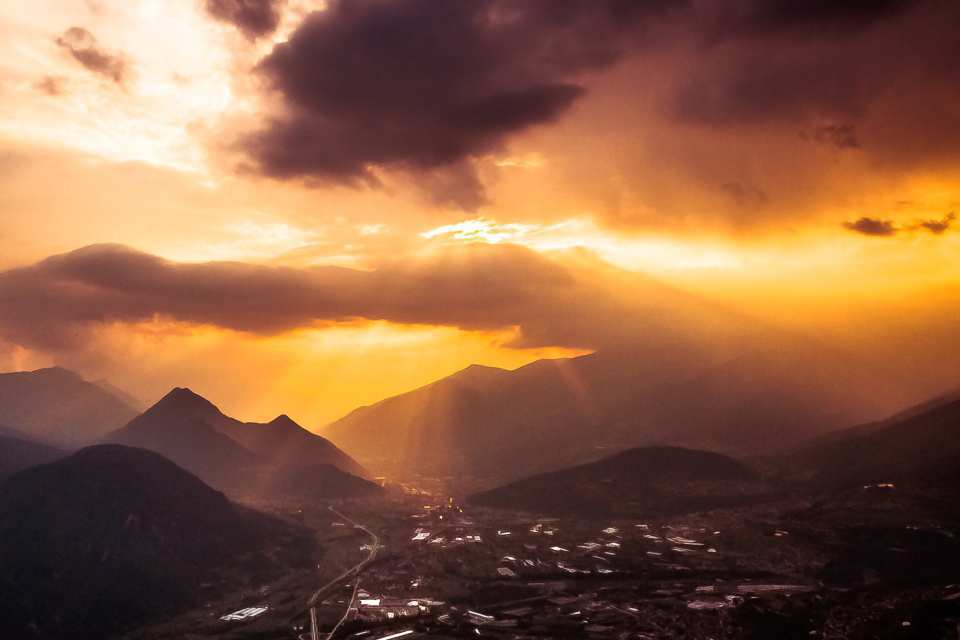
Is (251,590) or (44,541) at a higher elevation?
(44,541)

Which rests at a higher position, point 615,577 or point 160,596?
point 160,596

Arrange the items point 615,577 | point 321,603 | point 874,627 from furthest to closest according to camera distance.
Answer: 1. point 615,577
2. point 321,603
3. point 874,627

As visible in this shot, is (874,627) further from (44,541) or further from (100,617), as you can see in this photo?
(44,541)

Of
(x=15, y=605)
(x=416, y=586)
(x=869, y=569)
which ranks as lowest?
(x=869, y=569)

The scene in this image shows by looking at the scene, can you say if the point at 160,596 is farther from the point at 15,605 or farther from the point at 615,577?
the point at 615,577

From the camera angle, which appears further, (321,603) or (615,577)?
(615,577)

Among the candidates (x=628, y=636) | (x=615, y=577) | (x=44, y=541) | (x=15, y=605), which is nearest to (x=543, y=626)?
(x=628, y=636)

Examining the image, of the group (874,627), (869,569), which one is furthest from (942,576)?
(874,627)

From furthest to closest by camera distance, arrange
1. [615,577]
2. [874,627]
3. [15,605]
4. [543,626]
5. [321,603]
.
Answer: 1. [615,577]
2. [321,603]
3. [15,605]
4. [543,626]
5. [874,627]

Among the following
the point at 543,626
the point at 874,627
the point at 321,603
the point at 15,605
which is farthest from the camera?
the point at 321,603
